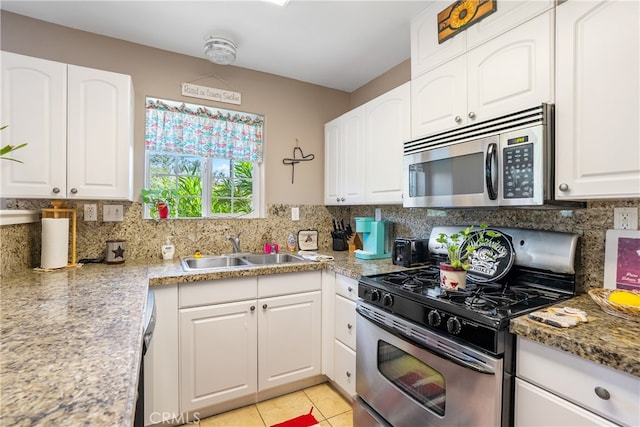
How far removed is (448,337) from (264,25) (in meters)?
2.13

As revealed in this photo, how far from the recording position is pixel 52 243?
1.80m

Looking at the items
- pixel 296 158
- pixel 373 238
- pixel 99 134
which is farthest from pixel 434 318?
pixel 99 134

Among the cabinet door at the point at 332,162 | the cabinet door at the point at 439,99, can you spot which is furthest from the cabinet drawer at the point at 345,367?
the cabinet door at the point at 439,99

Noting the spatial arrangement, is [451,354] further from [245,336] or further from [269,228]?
[269,228]

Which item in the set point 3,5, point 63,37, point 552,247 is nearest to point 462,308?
point 552,247

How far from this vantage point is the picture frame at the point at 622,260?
129 centimetres

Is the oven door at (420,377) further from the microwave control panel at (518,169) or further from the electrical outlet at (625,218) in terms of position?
the electrical outlet at (625,218)

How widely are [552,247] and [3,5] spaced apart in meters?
3.39

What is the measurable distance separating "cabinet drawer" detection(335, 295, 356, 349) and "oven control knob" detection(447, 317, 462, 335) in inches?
30.9

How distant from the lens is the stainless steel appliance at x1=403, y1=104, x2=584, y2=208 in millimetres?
1313

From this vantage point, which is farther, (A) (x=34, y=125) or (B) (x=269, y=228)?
(B) (x=269, y=228)

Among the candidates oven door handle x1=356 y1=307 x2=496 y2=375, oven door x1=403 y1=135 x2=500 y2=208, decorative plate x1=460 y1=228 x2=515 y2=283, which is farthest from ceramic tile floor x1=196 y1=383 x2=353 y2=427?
oven door x1=403 y1=135 x2=500 y2=208

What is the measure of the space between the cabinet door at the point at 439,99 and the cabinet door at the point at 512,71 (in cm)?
5

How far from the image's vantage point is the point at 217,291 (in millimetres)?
1910
